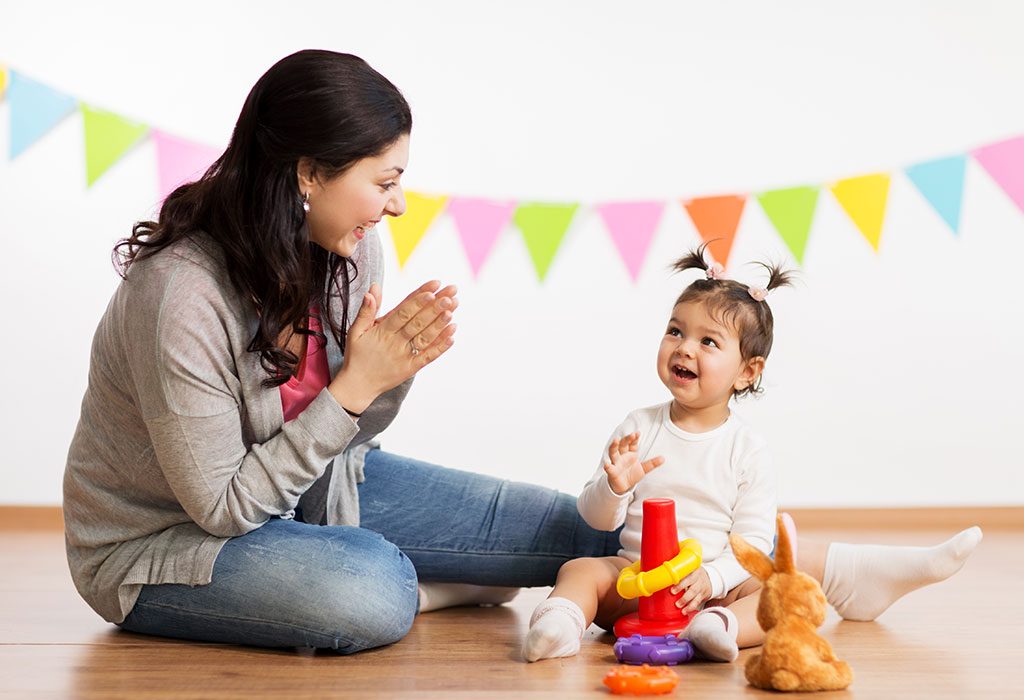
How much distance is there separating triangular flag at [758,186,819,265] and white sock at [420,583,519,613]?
55.0 inches

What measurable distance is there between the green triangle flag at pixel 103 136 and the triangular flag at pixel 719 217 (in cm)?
142

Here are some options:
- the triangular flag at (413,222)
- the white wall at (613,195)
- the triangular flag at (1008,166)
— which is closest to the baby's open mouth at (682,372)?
the white wall at (613,195)

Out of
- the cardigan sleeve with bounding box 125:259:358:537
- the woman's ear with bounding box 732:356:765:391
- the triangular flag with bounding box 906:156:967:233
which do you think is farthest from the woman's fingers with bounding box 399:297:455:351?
the triangular flag with bounding box 906:156:967:233

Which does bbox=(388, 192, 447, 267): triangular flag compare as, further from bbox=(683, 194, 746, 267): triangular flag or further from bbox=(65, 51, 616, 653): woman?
bbox=(65, 51, 616, 653): woman

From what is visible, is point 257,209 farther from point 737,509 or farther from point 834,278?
point 834,278

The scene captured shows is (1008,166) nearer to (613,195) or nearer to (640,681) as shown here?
(613,195)

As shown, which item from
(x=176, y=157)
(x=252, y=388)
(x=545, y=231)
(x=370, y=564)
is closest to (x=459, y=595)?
(x=370, y=564)

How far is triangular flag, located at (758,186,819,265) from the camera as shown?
3.00m

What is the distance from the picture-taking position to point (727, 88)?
9.93 ft

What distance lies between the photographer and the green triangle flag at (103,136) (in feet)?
9.78

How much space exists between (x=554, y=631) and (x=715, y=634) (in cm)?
21

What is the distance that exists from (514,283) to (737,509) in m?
1.40

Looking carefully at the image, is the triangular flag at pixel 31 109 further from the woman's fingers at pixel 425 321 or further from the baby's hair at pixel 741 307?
the baby's hair at pixel 741 307

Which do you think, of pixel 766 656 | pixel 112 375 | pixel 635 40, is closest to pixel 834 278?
pixel 635 40
